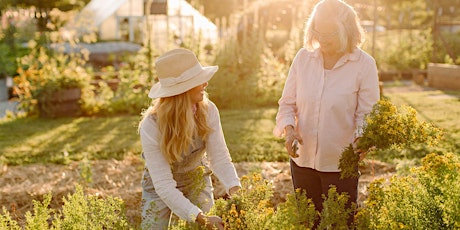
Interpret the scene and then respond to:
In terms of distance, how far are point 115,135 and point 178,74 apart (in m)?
4.67

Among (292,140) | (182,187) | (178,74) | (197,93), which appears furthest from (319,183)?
(178,74)

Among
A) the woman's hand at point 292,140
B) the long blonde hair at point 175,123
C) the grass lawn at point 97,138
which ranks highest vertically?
the long blonde hair at point 175,123

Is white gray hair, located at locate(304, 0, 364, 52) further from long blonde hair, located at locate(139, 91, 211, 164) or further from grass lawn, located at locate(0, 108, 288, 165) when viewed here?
grass lawn, located at locate(0, 108, 288, 165)

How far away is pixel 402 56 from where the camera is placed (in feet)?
46.9

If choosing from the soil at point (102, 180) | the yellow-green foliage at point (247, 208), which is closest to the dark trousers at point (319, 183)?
the yellow-green foliage at point (247, 208)

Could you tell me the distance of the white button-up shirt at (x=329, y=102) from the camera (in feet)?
9.87

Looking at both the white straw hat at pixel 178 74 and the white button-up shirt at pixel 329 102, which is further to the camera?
the white button-up shirt at pixel 329 102

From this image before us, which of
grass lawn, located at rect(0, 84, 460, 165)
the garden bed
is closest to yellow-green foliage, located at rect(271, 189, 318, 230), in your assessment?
the garden bed

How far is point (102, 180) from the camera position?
Answer: 5441 mm

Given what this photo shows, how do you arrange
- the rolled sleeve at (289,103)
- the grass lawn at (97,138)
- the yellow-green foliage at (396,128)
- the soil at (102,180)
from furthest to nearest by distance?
the grass lawn at (97,138), the soil at (102,180), the rolled sleeve at (289,103), the yellow-green foliage at (396,128)

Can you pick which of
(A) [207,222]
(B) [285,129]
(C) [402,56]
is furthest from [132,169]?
(C) [402,56]

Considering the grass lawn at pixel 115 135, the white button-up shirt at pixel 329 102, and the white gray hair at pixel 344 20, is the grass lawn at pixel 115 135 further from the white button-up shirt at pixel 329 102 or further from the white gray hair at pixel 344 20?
the white gray hair at pixel 344 20

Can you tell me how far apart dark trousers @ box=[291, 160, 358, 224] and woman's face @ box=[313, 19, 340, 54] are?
614 millimetres

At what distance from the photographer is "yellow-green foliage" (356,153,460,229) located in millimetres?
2297
